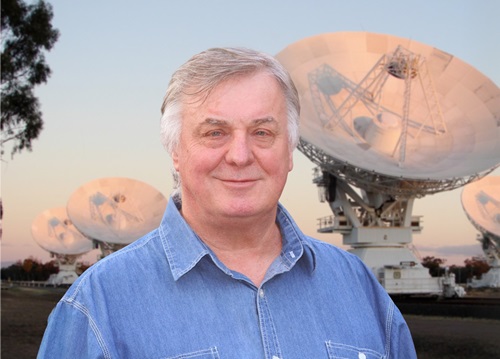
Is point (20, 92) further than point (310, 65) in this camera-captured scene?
No

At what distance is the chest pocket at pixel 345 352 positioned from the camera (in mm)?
2496

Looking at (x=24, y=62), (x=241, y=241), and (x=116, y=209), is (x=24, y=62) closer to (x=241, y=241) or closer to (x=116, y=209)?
(x=241, y=241)

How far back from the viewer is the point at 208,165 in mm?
2455

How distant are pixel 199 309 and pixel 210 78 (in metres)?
0.74

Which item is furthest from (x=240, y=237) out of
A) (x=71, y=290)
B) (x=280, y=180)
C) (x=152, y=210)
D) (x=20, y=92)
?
(x=152, y=210)

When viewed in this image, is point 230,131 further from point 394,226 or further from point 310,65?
point 394,226

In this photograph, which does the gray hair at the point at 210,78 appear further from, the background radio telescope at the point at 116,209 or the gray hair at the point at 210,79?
the background radio telescope at the point at 116,209

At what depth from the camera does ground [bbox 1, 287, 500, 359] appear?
13.5 meters

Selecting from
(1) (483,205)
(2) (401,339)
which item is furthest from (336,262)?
(1) (483,205)

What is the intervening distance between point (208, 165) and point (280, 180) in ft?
0.81

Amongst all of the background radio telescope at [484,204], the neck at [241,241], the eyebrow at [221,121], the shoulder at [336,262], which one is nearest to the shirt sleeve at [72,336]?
the neck at [241,241]

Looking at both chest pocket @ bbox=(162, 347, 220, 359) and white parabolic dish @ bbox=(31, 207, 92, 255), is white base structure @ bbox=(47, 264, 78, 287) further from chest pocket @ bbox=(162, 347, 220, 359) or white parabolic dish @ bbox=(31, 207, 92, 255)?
chest pocket @ bbox=(162, 347, 220, 359)

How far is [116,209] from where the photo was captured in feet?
136

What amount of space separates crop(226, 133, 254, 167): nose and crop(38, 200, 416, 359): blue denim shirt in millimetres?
289
